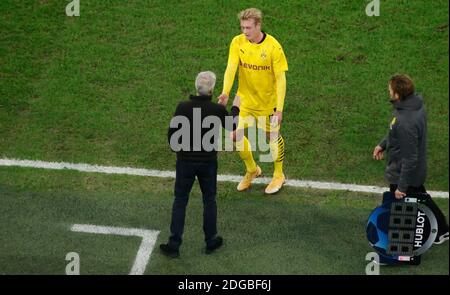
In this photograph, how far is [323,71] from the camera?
12578mm

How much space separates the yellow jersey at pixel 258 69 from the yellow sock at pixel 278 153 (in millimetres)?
384

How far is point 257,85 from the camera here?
33.0ft

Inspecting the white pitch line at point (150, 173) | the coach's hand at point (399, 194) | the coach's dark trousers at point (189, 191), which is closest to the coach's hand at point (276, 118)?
the white pitch line at point (150, 173)

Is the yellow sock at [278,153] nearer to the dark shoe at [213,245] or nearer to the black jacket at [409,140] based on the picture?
the dark shoe at [213,245]

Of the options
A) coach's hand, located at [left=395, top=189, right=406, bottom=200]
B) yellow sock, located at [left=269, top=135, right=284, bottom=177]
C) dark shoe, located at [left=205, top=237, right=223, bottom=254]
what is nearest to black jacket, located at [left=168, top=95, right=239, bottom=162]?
dark shoe, located at [left=205, top=237, right=223, bottom=254]

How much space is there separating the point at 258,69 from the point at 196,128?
1.53m

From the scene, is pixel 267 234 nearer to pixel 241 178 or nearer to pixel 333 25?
pixel 241 178

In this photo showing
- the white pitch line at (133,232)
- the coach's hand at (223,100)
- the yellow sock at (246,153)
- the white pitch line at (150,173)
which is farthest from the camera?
the white pitch line at (150,173)

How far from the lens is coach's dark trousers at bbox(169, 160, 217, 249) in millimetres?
9008

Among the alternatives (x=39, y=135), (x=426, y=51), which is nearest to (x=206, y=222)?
(x=39, y=135)

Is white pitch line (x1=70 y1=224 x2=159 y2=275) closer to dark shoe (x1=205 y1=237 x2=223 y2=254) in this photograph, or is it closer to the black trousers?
dark shoe (x1=205 y1=237 x2=223 y2=254)

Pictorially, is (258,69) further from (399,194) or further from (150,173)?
(399,194)

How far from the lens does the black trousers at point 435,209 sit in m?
9.17

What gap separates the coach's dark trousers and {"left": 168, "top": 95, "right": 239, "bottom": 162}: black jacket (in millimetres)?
107
